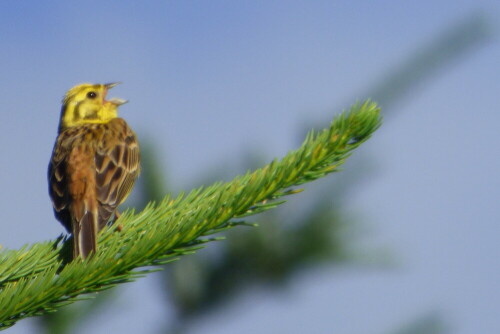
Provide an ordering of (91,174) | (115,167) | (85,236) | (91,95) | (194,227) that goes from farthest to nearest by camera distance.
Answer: (91,95)
(115,167)
(91,174)
(85,236)
(194,227)

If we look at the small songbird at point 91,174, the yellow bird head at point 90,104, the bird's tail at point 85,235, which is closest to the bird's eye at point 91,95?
the yellow bird head at point 90,104

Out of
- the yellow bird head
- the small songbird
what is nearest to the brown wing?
the small songbird

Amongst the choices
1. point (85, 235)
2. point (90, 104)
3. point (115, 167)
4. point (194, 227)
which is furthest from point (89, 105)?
point (194, 227)

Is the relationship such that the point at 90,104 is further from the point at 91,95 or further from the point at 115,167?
the point at 115,167

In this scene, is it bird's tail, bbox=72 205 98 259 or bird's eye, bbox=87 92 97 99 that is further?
bird's eye, bbox=87 92 97 99

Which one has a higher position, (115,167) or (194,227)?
(115,167)

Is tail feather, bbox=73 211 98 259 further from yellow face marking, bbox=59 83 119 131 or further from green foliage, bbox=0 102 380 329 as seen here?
yellow face marking, bbox=59 83 119 131
